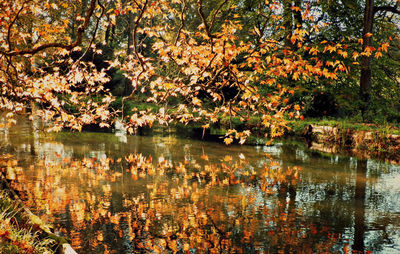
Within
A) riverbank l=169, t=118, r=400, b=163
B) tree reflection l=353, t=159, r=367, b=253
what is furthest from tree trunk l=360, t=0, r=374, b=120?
tree reflection l=353, t=159, r=367, b=253

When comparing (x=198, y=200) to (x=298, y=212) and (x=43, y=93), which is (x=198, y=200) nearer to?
(x=298, y=212)

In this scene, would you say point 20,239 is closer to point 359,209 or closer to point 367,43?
point 359,209

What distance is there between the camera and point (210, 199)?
277 inches

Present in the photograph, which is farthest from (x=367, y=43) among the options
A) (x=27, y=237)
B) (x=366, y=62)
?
(x=27, y=237)

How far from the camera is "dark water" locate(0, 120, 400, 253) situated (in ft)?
16.8

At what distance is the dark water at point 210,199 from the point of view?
16.8 feet

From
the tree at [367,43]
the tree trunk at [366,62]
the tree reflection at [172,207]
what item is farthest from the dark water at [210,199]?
the tree at [367,43]

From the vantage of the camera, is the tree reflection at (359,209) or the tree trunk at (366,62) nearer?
the tree reflection at (359,209)

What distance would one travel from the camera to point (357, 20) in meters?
19.9

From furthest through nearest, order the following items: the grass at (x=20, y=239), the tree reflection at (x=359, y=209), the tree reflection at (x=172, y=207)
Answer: the tree reflection at (x=359, y=209) < the tree reflection at (x=172, y=207) < the grass at (x=20, y=239)

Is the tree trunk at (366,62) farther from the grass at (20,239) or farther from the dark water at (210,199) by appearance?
the grass at (20,239)

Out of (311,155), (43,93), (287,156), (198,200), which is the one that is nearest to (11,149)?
(43,93)

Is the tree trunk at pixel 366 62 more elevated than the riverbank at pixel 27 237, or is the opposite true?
the tree trunk at pixel 366 62

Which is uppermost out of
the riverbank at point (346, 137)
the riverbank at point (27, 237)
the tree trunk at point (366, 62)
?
the tree trunk at point (366, 62)
